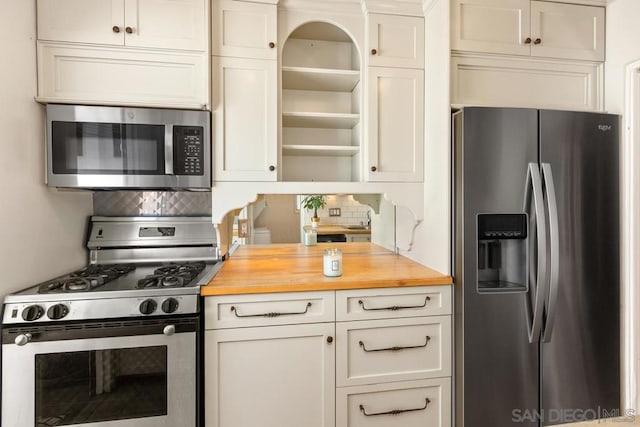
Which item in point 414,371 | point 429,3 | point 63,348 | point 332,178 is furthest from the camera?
point 332,178

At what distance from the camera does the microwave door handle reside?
1.67m

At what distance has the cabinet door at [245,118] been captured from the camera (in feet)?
5.63

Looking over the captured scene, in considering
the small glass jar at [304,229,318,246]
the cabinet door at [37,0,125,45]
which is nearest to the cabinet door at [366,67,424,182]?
the small glass jar at [304,229,318,246]

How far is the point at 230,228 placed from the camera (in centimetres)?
219

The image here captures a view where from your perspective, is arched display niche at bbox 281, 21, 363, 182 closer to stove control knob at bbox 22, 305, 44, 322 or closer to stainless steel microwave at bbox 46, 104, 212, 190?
stainless steel microwave at bbox 46, 104, 212, 190

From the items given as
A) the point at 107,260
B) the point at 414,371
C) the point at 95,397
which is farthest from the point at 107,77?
the point at 414,371

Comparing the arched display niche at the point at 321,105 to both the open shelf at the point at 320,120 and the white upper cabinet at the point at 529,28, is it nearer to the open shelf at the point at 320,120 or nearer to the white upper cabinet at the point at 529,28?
the open shelf at the point at 320,120

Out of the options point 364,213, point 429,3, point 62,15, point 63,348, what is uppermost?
point 429,3

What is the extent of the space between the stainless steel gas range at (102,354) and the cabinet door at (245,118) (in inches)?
25.6

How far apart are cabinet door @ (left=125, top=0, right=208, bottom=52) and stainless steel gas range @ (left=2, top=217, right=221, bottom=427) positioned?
121 centimetres

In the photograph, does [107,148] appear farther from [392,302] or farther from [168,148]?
[392,302]

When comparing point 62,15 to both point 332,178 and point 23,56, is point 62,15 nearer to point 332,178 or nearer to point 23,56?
point 23,56

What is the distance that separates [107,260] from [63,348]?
71 centimetres

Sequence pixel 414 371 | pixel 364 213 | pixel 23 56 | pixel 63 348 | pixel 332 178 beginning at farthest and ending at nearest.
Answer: pixel 364 213, pixel 332 178, pixel 414 371, pixel 23 56, pixel 63 348
